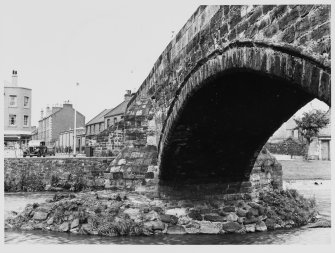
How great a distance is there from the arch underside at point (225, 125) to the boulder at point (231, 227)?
1.24 meters

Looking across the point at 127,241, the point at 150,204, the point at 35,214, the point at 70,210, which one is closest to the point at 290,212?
the point at 150,204

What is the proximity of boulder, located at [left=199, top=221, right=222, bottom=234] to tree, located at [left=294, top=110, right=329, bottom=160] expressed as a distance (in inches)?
837

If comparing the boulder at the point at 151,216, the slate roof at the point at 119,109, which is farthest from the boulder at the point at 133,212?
the slate roof at the point at 119,109

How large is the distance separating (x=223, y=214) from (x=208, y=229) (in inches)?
32.5

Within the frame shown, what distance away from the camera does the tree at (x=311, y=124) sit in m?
32.0

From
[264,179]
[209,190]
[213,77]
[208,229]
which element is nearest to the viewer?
[213,77]

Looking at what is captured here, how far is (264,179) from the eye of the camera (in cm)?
1345

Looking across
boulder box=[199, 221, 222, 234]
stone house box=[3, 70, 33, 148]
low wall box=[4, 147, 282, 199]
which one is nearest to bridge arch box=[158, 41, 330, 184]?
low wall box=[4, 147, 282, 199]

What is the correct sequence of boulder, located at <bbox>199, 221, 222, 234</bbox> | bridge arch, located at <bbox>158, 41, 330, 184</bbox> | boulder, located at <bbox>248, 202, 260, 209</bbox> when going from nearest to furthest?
bridge arch, located at <bbox>158, 41, 330, 184</bbox>
boulder, located at <bbox>199, 221, 222, 234</bbox>
boulder, located at <bbox>248, 202, 260, 209</bbox>

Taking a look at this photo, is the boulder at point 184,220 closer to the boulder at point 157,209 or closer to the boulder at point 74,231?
the boulder at point 157,209

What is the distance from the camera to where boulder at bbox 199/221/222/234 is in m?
10.9

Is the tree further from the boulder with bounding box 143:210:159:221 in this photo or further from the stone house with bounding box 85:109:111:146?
the boulder with bounding box 143:210:159:221

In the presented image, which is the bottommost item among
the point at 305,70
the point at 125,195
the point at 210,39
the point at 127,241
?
the point at 127,241

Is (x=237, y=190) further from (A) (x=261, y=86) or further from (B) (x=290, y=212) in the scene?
(A) (x=261, y=86)
